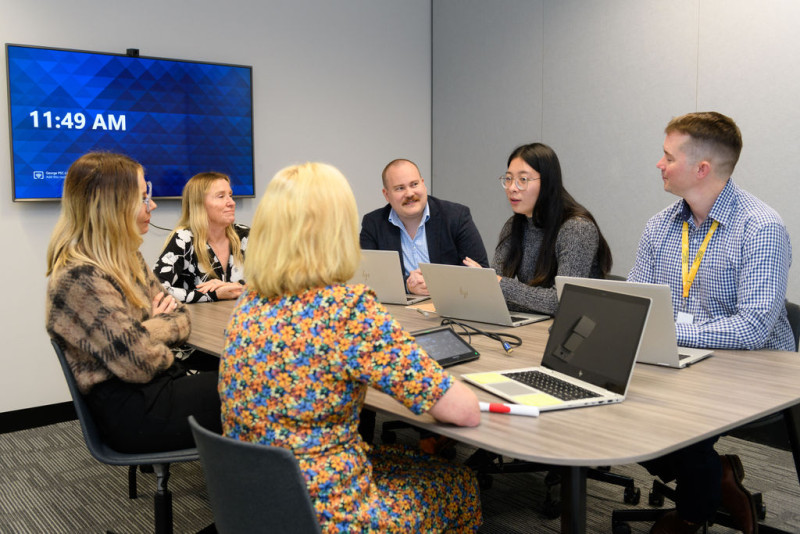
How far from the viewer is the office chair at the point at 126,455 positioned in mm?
2105

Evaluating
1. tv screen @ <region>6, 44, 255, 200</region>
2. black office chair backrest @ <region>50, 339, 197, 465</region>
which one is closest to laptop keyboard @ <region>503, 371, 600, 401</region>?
black office chair backrest @ <region>50, 339, 197, 465</region>

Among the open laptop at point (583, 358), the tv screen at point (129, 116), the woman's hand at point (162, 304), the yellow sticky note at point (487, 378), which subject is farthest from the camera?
the tv screen at point (129, 116)

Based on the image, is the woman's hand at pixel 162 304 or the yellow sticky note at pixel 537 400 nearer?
the yellow sticky note at pixel 537 400

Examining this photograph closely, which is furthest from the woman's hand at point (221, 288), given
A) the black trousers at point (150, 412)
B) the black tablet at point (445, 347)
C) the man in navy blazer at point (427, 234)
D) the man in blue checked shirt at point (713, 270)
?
the man in blue checked shirt at point (713, 270)

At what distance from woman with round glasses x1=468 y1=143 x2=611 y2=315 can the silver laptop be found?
0.44m

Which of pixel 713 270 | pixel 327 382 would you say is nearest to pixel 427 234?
pixel 713 270

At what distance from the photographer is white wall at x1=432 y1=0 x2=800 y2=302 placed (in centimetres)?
357

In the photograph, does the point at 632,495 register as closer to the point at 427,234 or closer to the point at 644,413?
the point at 644,413

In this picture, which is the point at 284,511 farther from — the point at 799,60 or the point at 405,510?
the point at 799,60

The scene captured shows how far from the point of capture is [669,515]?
2.34 metres

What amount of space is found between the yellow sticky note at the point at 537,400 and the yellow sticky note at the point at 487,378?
0.14 m

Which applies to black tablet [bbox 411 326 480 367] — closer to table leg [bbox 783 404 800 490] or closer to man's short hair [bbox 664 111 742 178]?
table leg [bbox 783 404 800 490]

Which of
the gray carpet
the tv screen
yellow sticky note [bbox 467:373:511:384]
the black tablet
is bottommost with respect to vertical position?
the gray carpet

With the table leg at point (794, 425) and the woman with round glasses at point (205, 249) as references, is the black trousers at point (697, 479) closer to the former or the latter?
the table leg at point (794, 425)
